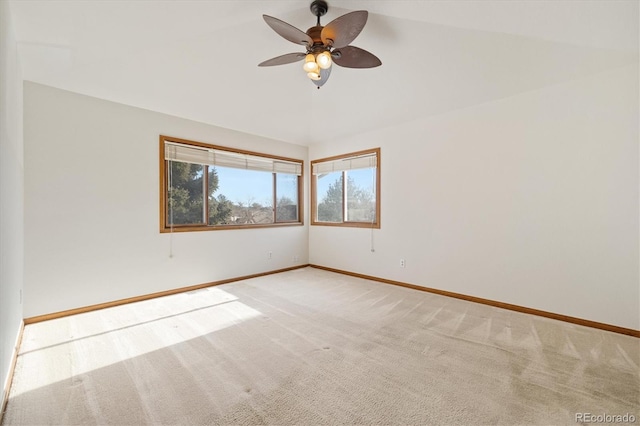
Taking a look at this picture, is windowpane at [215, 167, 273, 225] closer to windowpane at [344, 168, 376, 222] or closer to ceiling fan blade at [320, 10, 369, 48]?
windowpane at [344, 168, 376, 222]

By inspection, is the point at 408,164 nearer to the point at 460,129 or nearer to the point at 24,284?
the point at 460,129

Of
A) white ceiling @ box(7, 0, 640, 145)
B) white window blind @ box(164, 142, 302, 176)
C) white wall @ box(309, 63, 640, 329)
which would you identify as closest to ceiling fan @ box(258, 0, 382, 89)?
white ceiling @ box(7, 0, 640, 145)

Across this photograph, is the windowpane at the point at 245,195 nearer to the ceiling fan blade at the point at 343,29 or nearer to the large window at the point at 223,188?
the large window at the point at 223,188

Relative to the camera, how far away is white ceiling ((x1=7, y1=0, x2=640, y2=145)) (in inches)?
79.8

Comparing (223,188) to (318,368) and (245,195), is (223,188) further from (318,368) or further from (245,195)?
(318,368)

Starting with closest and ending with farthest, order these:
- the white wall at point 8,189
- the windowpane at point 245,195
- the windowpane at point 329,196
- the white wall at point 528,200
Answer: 1. the white wall at point 8,189
2. the white wall at point 528,200
3. the windowpane at point 245,195
4. the windowpane at point 329,196

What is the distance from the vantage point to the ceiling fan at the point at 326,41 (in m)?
1.88

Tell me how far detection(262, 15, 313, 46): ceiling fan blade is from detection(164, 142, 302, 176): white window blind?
2497 mm

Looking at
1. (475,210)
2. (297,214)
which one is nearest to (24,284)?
(297,214)

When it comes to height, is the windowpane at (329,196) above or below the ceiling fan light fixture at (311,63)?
below

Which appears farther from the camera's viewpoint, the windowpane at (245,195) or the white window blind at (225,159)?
the windowpane at (245,195)

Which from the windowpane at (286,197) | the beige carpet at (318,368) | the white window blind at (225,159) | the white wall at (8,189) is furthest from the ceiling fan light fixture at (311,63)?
the windowpane at (286,197)

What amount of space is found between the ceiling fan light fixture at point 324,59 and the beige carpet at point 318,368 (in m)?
2.24

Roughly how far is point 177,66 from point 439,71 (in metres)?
2.52
